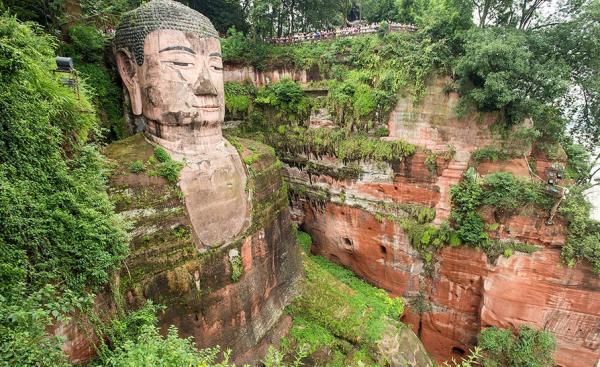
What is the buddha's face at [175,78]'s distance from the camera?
8594 millimetres

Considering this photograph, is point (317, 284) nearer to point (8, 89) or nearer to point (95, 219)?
point (95, 219)

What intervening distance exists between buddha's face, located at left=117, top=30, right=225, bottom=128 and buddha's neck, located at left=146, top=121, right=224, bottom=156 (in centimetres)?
17

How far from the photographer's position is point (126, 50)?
9047 mm

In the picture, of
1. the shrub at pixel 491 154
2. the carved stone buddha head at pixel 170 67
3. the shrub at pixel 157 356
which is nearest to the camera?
the shrub at pixel 157 356

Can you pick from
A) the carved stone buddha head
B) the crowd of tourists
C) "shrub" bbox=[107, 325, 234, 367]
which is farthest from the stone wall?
the crowd of tourists

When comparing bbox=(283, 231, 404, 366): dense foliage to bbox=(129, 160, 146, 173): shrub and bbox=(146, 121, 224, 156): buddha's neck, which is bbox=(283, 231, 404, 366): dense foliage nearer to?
bbox=(146, 121, 224, 156): buddha's neck

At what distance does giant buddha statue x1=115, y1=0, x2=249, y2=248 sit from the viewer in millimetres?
8633

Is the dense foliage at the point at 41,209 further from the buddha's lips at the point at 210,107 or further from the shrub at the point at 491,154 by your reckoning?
the shrub at the point at 491,154

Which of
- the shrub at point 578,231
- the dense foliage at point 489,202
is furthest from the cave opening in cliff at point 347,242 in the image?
the shrub at point 578,231

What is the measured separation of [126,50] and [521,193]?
13.8 m

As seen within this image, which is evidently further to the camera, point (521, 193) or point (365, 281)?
point (365, 281)

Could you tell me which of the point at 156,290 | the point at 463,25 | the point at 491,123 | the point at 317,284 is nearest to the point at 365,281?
the point at 317,284

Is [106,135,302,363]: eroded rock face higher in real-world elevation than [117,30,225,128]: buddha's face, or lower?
lower

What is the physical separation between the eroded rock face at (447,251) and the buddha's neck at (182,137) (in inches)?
290
